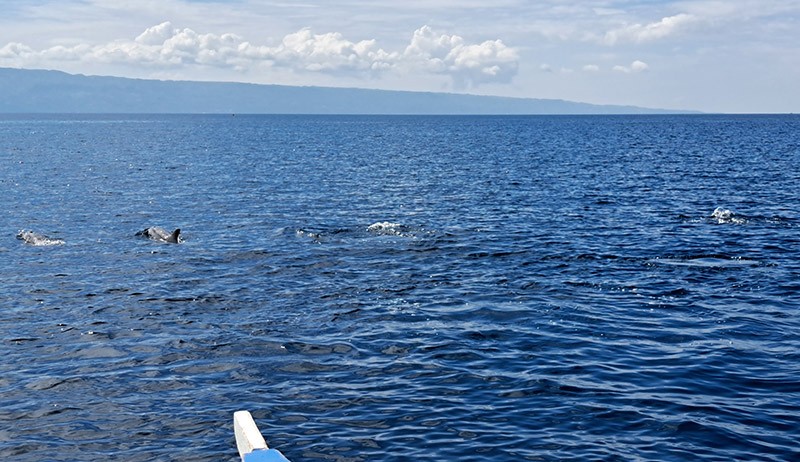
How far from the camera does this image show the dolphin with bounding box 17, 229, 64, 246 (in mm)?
46312

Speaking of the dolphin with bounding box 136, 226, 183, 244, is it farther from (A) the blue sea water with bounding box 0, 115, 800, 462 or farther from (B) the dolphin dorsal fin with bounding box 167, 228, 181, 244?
(A) the blue sea water with bounding box 0, 115, 800, 462

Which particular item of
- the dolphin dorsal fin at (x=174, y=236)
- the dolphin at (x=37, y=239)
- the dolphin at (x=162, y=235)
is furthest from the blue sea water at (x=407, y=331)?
the dolphin dorsal fin at (x=174, y=236)

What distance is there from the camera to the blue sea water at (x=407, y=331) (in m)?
20.4

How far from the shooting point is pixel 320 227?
52.2 m

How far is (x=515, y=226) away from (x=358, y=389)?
3055 cm

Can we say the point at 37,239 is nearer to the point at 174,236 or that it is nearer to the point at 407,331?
the point at 174,236

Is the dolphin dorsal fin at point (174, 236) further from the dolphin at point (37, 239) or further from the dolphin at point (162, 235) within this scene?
the dolphin at point (37, 239)

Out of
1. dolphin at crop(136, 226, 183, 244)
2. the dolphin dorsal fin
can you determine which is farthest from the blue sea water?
the dolphin dorsal fin

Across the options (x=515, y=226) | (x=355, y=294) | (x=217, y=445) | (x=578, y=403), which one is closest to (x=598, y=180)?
(x=515, y=226)

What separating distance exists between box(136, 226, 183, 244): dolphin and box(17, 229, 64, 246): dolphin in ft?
16.2

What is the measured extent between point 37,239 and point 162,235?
7.14 metres

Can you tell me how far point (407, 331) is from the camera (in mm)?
29109

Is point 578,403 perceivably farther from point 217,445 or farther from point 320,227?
point 320,227

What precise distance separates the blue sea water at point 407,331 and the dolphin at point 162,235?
44.7 inches
